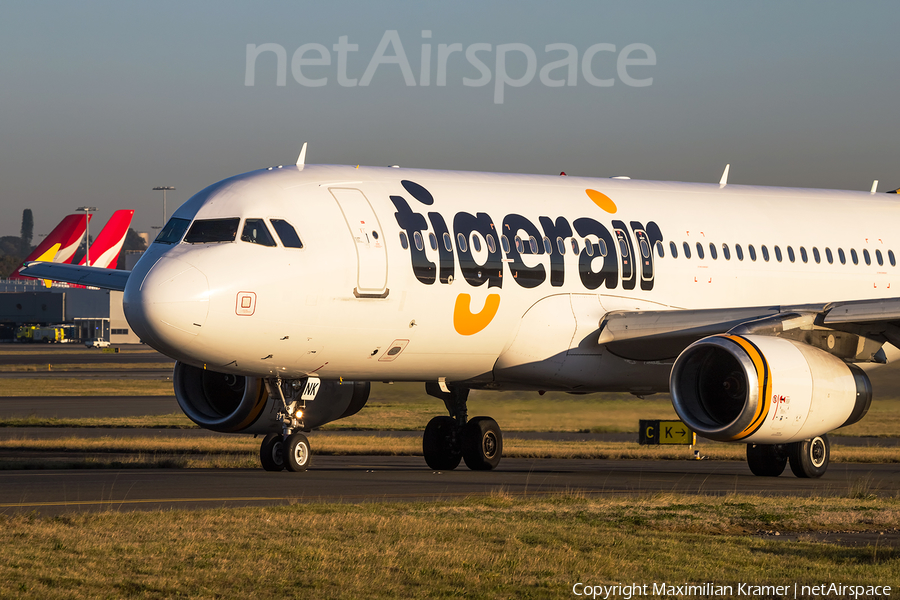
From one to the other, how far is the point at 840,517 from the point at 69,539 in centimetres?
943

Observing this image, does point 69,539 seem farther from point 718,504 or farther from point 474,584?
point 718,504

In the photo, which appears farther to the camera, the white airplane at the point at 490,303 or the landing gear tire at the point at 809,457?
the landing gear tire at the point at 809,457

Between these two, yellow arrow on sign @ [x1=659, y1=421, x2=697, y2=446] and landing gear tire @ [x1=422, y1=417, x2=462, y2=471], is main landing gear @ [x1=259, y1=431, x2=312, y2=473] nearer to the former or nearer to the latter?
landing gear tire @ [x1=422, y1=417, x2=462, y2=471]

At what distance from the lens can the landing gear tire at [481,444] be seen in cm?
2505

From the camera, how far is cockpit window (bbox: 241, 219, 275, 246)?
19953mm

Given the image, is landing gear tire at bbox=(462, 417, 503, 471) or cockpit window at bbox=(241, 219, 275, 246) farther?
landing gear tire at bbox=(462, 417, 503, 471)

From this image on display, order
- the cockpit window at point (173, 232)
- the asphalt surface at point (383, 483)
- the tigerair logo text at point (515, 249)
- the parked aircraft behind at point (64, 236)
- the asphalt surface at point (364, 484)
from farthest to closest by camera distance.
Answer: the parked aircraft behind at point (64, 236) → the tigerair logo text at point (515, 249) → the cockpit window at point (173, 232) → the asphalt surface at point (383, 483) → the asphalt surface at point (364, 484)

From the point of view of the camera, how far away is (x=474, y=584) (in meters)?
11.0

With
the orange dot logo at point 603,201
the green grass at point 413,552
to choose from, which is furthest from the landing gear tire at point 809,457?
the green grass at point 413,552

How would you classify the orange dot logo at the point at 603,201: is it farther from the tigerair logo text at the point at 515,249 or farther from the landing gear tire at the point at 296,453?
the landing gear tire at the point at 296,453

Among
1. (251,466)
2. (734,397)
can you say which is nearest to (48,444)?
(251,466)

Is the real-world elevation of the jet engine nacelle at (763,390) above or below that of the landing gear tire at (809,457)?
above

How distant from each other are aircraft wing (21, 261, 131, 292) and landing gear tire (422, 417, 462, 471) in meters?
6.83

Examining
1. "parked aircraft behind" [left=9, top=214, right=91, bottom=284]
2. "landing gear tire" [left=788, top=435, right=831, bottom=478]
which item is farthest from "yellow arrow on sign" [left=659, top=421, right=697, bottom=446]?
"parked aircraft behind" [left=9, top=214, right=91, bottom=284]
